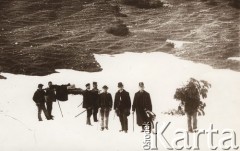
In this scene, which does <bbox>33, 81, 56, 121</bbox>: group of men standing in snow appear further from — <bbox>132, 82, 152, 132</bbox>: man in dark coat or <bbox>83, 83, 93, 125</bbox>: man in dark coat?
<bbox>132, 82, 152, 132</bbox>: man in dark coat

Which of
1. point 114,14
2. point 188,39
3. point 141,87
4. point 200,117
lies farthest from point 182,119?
point 114,14

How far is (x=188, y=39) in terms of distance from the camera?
4.32m

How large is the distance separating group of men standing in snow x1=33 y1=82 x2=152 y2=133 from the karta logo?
0.15 metres

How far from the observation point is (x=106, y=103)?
4199 mm

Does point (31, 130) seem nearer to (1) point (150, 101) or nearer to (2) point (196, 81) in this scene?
(1) point (150, 101)

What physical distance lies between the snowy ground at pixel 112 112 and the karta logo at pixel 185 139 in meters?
0.04

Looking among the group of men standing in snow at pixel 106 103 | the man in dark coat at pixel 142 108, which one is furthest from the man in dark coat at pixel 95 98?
the man in dark coat at pixel 142 108

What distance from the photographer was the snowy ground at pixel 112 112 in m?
4.13

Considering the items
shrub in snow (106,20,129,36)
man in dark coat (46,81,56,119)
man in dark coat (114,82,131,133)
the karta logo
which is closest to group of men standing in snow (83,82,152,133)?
man in dark coat (114,82,131,133)

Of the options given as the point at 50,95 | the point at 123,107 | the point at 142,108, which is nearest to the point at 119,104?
the point at 123,107

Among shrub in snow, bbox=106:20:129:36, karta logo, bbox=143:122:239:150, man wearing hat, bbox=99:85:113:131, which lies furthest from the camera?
shrub in snow, bbox=106:20:129:36

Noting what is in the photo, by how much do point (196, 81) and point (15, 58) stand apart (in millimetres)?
1815

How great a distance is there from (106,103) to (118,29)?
77cm

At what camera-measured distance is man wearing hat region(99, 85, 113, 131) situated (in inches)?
165
